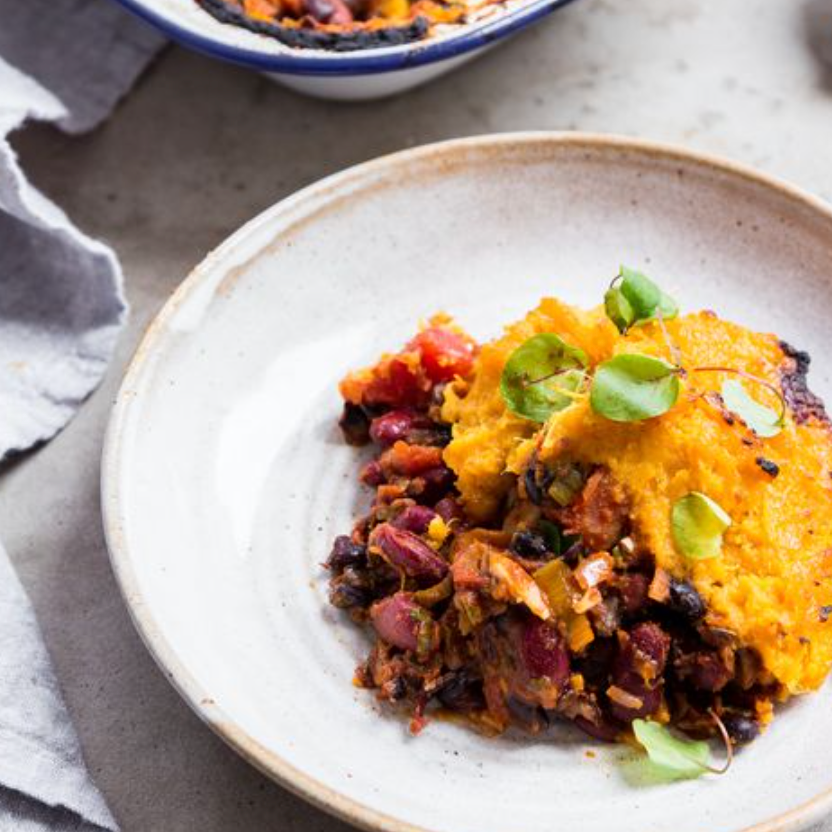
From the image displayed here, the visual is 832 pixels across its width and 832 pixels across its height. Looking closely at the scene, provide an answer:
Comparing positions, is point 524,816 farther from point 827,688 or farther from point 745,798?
point 827,688

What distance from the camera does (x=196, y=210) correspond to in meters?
4.52

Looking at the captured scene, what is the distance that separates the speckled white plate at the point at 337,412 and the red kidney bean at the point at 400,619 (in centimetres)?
15

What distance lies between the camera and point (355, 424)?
3.54m

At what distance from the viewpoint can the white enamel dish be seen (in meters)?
3.94

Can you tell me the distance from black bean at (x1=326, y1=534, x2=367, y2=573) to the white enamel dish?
1.51 meters

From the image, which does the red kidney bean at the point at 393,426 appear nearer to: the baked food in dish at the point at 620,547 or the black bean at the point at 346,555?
the baked food in dish at the point at 620,547

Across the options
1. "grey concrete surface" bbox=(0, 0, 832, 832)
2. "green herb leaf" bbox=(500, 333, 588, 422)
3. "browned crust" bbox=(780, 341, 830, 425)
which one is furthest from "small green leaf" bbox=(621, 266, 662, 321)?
"grey concrete surface" bbox=(0, 0, 832, 832)

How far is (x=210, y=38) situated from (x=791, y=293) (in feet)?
6.04

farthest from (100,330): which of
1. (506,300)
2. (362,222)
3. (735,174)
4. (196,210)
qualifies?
(735,174)

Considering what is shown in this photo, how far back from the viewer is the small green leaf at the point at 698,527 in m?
2.84

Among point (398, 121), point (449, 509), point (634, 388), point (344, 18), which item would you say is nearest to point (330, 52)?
point (344, 18)

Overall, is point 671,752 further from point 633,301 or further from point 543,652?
point 633,301

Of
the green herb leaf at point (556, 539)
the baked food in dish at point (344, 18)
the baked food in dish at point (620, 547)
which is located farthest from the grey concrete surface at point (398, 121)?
the green herb leaf at point (556, 539)

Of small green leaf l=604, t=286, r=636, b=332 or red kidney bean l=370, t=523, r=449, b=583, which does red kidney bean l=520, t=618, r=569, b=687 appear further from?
small green leaf l=604, t=286, r=636, b=332
